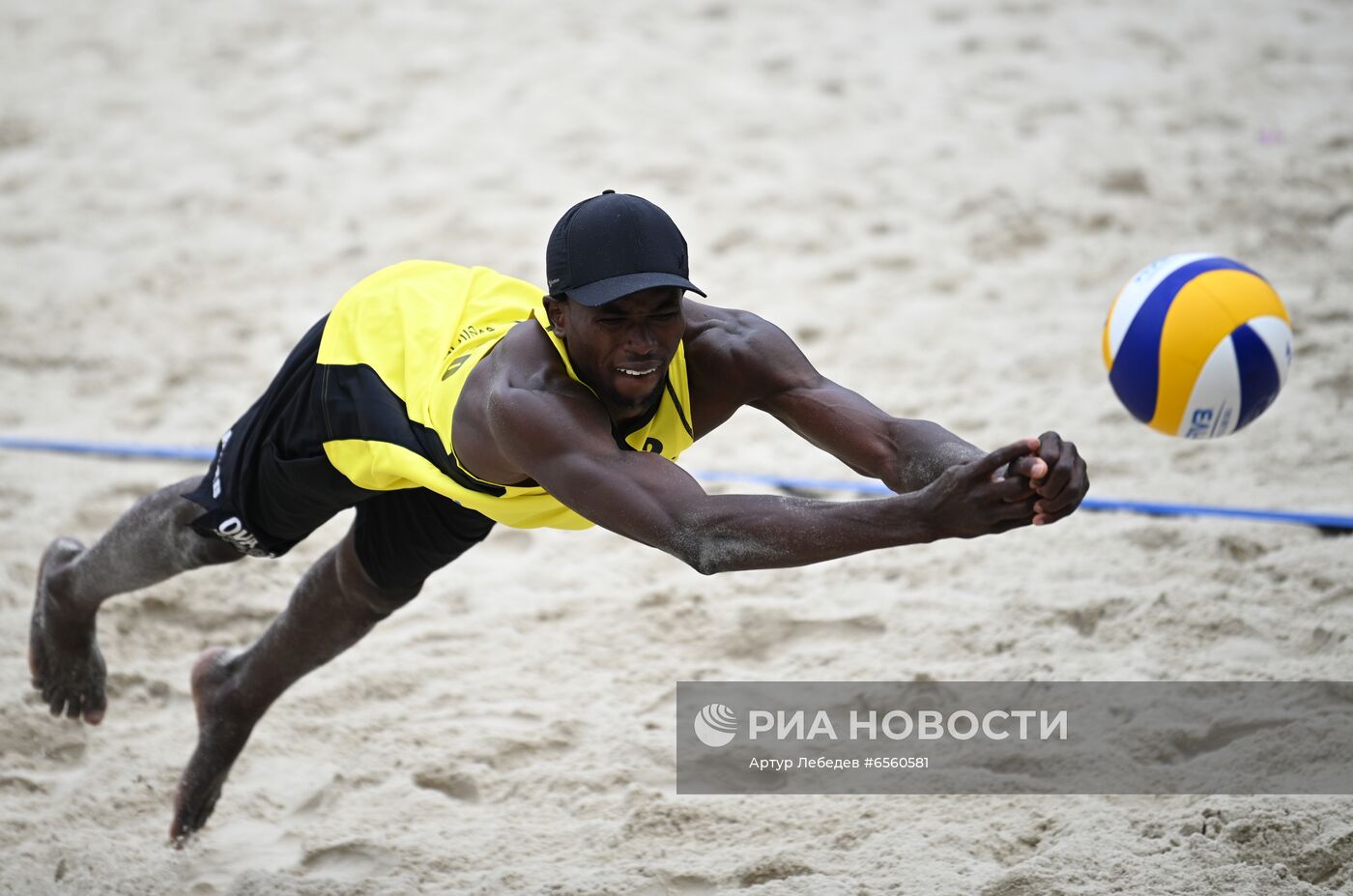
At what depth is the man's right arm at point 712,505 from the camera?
7.63 ft

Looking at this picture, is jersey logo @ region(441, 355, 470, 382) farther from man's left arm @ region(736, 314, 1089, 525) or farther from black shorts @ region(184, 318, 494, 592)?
man's left arm @ region(736, 314, 1089, 525)

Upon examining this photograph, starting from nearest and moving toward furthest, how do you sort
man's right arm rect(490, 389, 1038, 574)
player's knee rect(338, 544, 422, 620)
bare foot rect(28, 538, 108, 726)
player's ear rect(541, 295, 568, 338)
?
man's right arm rect(490, 389, 1038, 574)
player's ear rect(541, 295, 568, 338)
player's knee rect(338, 544, 422, 620)
bare foot rect(28, 538, 108, 726)

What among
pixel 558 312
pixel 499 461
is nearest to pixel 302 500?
pixel 499 461

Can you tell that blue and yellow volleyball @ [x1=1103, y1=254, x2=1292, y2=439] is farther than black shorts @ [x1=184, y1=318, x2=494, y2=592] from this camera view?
Yes

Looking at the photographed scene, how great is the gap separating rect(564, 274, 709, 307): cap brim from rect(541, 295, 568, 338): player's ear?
101mm

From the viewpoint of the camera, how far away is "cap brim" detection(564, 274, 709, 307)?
2512 millimetres

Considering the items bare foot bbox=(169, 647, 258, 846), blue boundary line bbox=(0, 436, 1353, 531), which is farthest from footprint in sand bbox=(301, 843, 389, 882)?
blue boundary line bbox=(0, 436, 1353, 531)

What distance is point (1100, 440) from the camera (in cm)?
492

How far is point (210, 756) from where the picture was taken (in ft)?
11.6

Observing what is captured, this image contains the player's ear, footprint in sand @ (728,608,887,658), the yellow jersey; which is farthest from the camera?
footprint in sand @ (728,608,887,658)

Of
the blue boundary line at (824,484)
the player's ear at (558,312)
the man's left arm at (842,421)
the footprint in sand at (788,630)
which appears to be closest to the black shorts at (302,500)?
the player's ear at (558,312)

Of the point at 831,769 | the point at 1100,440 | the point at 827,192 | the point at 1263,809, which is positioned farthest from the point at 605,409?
the point at 827,192

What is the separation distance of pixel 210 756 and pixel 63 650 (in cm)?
48

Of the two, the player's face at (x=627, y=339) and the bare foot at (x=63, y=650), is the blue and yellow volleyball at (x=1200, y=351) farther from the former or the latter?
the bare foot at (x=63, y=650)
